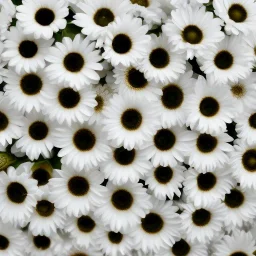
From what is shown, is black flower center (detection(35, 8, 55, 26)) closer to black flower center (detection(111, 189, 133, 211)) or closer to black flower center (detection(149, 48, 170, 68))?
black flower center (detection(149, 48, 170, 68))

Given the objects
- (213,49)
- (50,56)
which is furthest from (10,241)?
(213,49)

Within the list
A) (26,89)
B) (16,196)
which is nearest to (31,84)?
(26,89)

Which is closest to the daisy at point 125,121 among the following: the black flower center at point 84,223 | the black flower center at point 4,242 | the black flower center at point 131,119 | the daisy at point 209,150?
the black flower center at point 131,119

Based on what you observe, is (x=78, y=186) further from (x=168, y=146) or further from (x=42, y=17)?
(x=42, y=17)

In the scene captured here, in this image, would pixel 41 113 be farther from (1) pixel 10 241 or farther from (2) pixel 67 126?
(1) pixel 10 241

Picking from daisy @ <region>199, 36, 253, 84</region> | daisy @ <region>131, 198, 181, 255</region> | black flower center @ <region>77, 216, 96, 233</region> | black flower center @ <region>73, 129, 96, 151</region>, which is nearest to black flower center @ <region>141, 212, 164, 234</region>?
daisy @ <region>131, 198, 181, 255</region>

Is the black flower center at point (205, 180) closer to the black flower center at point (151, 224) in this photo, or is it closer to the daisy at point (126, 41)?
the black flower center at point (151, 224)

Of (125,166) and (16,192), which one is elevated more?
(125,166)
